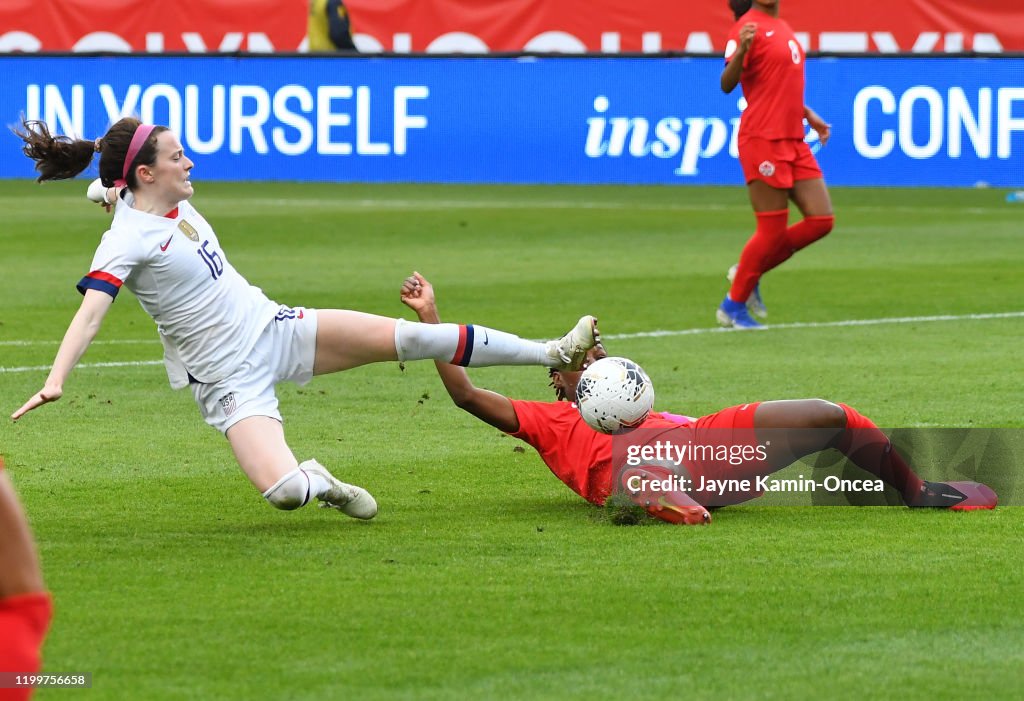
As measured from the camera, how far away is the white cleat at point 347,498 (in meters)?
6.67

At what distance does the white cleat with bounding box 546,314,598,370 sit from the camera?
6.88 metres

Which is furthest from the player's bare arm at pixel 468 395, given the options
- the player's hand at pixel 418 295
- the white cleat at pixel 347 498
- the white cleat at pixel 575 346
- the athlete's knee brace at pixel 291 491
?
the athlete's knee brace at pixel 291 491

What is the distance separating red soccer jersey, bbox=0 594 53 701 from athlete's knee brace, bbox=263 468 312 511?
3.09 meters

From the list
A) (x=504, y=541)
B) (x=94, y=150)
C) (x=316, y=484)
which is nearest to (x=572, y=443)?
(x=504, y=541)

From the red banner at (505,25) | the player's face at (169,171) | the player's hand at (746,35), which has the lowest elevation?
the player's face at (169,171)

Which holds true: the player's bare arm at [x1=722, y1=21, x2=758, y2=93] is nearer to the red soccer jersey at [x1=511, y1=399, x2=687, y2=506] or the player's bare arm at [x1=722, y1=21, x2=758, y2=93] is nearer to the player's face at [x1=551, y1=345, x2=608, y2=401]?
Result: the player's face at [x1=551, y1=345, x2=608, y2=401]

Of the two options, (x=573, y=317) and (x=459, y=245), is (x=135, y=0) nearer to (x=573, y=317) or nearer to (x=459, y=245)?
(x=459, y=245)

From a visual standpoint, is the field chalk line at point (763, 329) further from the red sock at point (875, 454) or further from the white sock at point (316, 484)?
the red sock at point (875, 454)

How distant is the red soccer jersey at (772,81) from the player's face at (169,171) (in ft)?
22.2

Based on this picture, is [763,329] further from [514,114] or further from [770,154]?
[514,114]

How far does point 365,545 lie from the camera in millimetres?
6379

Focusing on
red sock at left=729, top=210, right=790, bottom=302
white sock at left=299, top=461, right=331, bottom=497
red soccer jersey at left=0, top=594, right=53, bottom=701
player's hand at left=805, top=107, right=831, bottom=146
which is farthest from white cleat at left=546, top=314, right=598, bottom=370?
player's hand at left=805, top=107, right=831, bottom=146

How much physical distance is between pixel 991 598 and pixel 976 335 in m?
6.92

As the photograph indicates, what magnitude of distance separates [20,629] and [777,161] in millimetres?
10060
